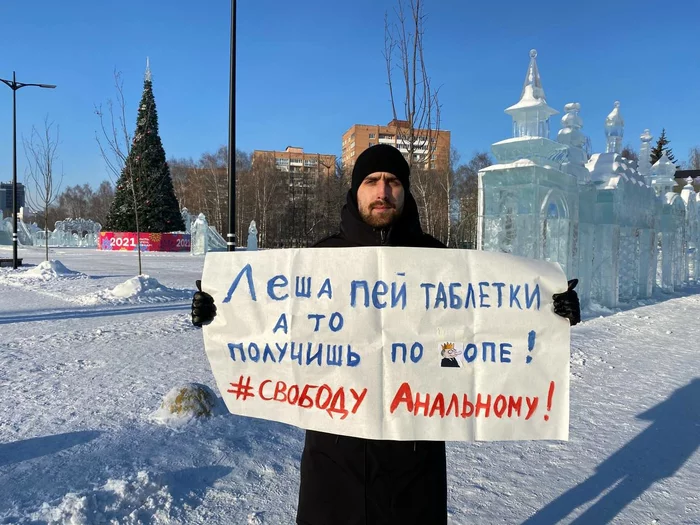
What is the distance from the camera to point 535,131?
10258mm

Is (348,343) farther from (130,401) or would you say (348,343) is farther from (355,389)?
(130,401)

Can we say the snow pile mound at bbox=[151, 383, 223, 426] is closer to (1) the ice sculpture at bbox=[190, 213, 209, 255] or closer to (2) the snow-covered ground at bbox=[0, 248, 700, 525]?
(2) the snow-covered ground at bbox=[0, 248, 700, 525]

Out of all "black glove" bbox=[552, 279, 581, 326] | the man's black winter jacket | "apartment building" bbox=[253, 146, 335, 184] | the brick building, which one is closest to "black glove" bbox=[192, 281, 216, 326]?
the man's black winter jacket

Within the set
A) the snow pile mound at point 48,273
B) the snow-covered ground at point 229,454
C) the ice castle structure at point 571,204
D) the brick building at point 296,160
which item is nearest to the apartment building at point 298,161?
the brick building at point 296,160

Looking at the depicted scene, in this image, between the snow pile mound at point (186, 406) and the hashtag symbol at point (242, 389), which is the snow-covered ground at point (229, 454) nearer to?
the snow pile mound at point (186, 406)

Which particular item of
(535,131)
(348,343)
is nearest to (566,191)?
(535,131)

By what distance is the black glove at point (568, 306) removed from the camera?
1867 mm

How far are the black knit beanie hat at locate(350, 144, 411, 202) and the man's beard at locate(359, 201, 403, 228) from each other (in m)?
0.09

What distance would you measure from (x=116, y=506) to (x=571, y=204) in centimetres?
1071

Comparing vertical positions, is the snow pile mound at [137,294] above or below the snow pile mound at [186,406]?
above

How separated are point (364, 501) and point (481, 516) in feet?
4.34

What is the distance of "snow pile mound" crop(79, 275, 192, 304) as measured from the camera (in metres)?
10.5

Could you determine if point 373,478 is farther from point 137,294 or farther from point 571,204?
point 571,204

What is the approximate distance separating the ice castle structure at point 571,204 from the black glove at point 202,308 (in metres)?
8.70
